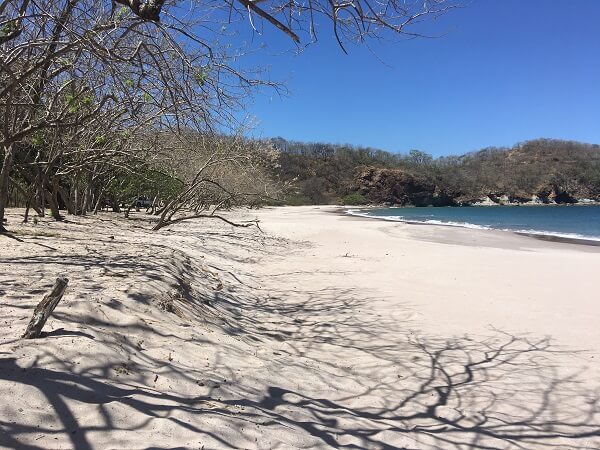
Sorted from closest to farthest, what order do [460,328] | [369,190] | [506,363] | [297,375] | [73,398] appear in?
1. [73,398]
2. [297,375]
3. [506,363]
4. [460,328]
5. [369,190]

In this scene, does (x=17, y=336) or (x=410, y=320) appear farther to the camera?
(x=410, y=320)

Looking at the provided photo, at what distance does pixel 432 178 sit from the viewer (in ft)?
336

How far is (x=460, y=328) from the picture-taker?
569 cm

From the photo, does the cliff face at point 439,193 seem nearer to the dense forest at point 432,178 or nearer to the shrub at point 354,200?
the dense forest at point 432,178

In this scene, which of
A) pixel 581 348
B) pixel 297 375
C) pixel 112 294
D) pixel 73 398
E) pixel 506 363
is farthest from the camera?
pixel 581 348

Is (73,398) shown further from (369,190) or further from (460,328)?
(369,190)

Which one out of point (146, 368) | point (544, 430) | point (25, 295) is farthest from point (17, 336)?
point (544, 430)

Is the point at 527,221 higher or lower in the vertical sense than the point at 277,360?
higher

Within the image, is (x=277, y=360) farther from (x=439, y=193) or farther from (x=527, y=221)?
(x=439, y=193)

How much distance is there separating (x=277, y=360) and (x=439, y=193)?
338 feet

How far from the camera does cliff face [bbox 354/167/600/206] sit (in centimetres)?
9575

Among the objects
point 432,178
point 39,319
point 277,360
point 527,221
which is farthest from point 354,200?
point 39,319

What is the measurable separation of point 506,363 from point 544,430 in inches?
53.0

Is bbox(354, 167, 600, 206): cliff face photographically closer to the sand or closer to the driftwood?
the sand
